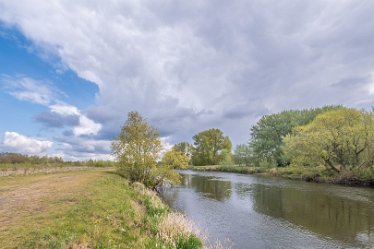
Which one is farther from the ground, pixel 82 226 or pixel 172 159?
pixel 172 159

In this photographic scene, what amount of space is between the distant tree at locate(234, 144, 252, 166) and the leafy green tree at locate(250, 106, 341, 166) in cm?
470

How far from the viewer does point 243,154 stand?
108 metres

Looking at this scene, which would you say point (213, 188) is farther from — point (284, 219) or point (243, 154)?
point (243, 154)

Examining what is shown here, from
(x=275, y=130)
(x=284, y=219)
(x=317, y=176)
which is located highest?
(x=275, y=130)

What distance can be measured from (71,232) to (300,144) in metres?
54.3

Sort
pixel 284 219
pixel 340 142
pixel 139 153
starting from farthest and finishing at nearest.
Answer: pixel 340 142
pixel 139 153
pixel 284 219

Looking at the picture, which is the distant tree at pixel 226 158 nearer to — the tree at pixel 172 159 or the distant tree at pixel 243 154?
the distant tree at pixel 243 154

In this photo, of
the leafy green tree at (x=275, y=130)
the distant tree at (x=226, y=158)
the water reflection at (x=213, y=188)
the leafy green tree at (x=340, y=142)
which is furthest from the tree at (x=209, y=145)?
the water reflection at (x=213, y=188)

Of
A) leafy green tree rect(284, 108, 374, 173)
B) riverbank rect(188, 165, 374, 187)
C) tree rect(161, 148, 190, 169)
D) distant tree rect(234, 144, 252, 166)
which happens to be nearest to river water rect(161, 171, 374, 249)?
tree rect(161, 148, 190, 169)

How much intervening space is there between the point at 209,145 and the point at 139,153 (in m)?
95.1

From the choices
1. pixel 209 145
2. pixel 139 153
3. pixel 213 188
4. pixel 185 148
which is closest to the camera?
pixel 139 153

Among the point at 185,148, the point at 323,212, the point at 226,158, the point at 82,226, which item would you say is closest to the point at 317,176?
the point at 323,212

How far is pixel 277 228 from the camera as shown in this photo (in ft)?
63.7

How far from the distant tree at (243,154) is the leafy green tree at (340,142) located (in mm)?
44148
